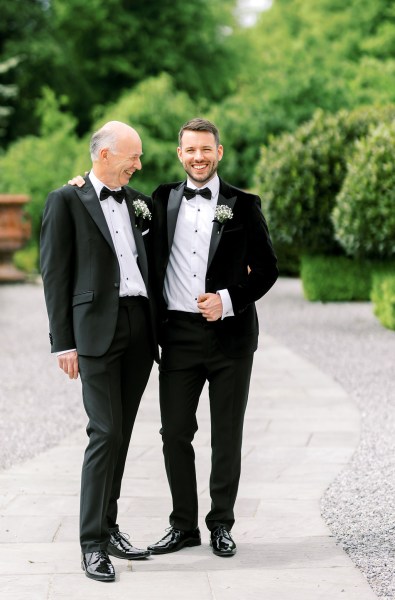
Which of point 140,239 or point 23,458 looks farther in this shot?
point 23,458

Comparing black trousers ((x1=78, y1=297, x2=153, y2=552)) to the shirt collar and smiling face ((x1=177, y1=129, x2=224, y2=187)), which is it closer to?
the shirt collar

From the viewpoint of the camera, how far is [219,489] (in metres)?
4.88

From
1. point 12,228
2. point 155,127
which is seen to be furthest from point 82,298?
point 155,127

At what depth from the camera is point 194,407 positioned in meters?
4.91

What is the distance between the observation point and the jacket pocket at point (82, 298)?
453 cm

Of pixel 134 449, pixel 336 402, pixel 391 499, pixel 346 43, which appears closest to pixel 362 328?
pixel 336 402

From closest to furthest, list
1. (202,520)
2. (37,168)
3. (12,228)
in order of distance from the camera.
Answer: (202,520), (12,228), (37,168)

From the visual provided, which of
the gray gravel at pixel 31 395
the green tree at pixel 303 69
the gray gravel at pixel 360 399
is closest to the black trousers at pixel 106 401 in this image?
the gray gravel at pixel 360 399

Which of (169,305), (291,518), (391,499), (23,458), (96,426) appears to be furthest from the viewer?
(23,458)

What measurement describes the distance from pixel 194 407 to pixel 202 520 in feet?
2.60

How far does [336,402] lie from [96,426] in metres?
4.69

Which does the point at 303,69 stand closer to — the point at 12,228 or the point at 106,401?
the point at 12,228

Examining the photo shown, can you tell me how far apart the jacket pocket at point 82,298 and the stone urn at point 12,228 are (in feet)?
56.5

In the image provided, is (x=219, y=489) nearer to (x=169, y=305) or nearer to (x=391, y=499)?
(x=169, y=305)
